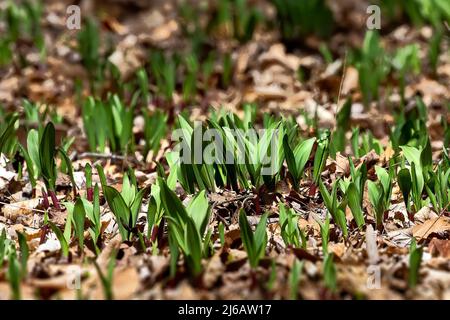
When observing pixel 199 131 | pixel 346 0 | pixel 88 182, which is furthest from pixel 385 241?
pixel 346 0

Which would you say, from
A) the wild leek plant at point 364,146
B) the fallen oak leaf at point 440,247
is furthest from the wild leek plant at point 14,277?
the wild leek plant at point 364,146

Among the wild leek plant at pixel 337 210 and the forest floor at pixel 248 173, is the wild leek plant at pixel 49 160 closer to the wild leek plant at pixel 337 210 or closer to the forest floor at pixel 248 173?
the forest floor at pixel 248 173

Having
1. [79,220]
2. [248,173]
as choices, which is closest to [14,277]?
[79,220]

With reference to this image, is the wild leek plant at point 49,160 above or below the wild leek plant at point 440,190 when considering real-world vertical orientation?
above

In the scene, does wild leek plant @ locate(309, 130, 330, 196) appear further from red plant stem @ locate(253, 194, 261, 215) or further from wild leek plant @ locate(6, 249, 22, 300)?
wild leek plant @ locate(6, 249, 22, 300)
